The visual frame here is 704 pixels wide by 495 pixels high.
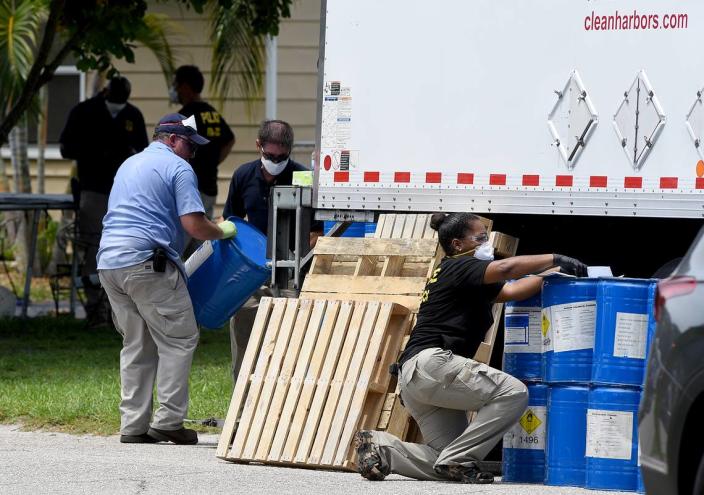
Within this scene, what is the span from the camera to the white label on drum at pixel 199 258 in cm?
916

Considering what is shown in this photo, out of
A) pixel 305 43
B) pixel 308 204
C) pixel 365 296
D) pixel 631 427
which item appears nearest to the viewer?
pixel 631 427

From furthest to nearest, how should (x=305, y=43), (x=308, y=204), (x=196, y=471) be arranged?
1. (x=305, y=43)
2. (x=308, y=204)
3. (x=196, y=471)

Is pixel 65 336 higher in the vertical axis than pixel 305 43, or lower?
lower

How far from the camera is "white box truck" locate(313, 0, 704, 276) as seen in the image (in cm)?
810

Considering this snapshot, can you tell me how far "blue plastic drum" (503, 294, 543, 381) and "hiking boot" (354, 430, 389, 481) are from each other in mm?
822

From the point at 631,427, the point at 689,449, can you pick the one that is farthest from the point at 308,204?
the point at 689,449

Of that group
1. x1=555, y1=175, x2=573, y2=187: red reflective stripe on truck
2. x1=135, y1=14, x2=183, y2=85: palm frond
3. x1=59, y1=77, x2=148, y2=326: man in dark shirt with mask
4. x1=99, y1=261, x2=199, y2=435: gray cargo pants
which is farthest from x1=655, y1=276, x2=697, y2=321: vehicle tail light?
x1=135, y1=14, x2=183, y2=85: palm frond

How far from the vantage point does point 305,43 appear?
1864cm

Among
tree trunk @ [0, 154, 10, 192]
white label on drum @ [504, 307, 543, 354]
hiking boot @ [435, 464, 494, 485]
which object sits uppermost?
white label on drum @ [504, 307, 543, 354]

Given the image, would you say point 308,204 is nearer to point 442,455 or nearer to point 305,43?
point 442,455

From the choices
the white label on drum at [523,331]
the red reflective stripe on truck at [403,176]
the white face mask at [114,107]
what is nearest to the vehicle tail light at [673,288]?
the white label on drum at [523,331]

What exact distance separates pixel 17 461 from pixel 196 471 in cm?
109

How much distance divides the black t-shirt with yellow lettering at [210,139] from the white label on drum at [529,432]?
618 cm

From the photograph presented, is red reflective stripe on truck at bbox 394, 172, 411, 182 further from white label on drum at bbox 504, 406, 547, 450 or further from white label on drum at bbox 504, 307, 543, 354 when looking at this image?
white label on drum at bbox 504, 406, 547, 450
